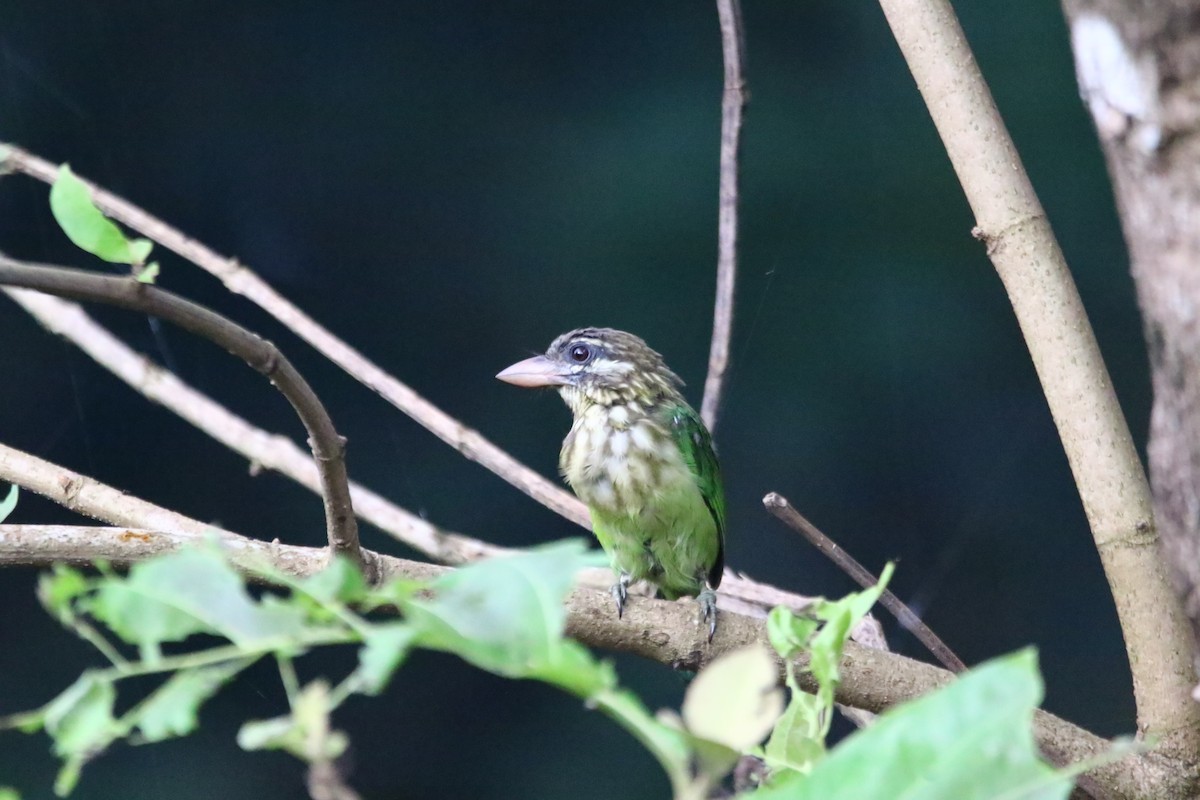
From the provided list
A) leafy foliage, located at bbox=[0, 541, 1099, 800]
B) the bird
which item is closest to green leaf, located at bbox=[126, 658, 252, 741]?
leafy foliage, located at bbox=[0, 541, 1099, 800]

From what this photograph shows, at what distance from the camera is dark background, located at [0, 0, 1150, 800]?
322 cm

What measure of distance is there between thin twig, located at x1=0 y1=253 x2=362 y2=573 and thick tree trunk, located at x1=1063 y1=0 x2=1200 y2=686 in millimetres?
611

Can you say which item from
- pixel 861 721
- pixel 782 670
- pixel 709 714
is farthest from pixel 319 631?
pixel 861 721

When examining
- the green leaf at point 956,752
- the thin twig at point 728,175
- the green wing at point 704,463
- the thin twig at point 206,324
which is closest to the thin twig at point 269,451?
the green wing at point 704,463

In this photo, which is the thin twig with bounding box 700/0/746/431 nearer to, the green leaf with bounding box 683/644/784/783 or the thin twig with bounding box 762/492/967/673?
the thin twig with bounding box 762/492/967/673

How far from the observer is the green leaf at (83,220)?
0.71 meters

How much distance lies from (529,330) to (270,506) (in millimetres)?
803

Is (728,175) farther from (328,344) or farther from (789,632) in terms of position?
(789,632)

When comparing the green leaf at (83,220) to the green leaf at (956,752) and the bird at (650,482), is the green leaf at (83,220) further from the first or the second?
the bird at (650,482)

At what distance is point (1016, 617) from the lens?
3.37m

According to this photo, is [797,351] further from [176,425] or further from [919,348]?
[176,425]

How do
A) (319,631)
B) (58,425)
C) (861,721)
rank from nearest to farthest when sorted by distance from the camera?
(319,631) < (861,721) < (58,425)

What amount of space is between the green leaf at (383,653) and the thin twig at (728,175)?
5.67ft

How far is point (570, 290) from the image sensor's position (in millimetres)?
3311
